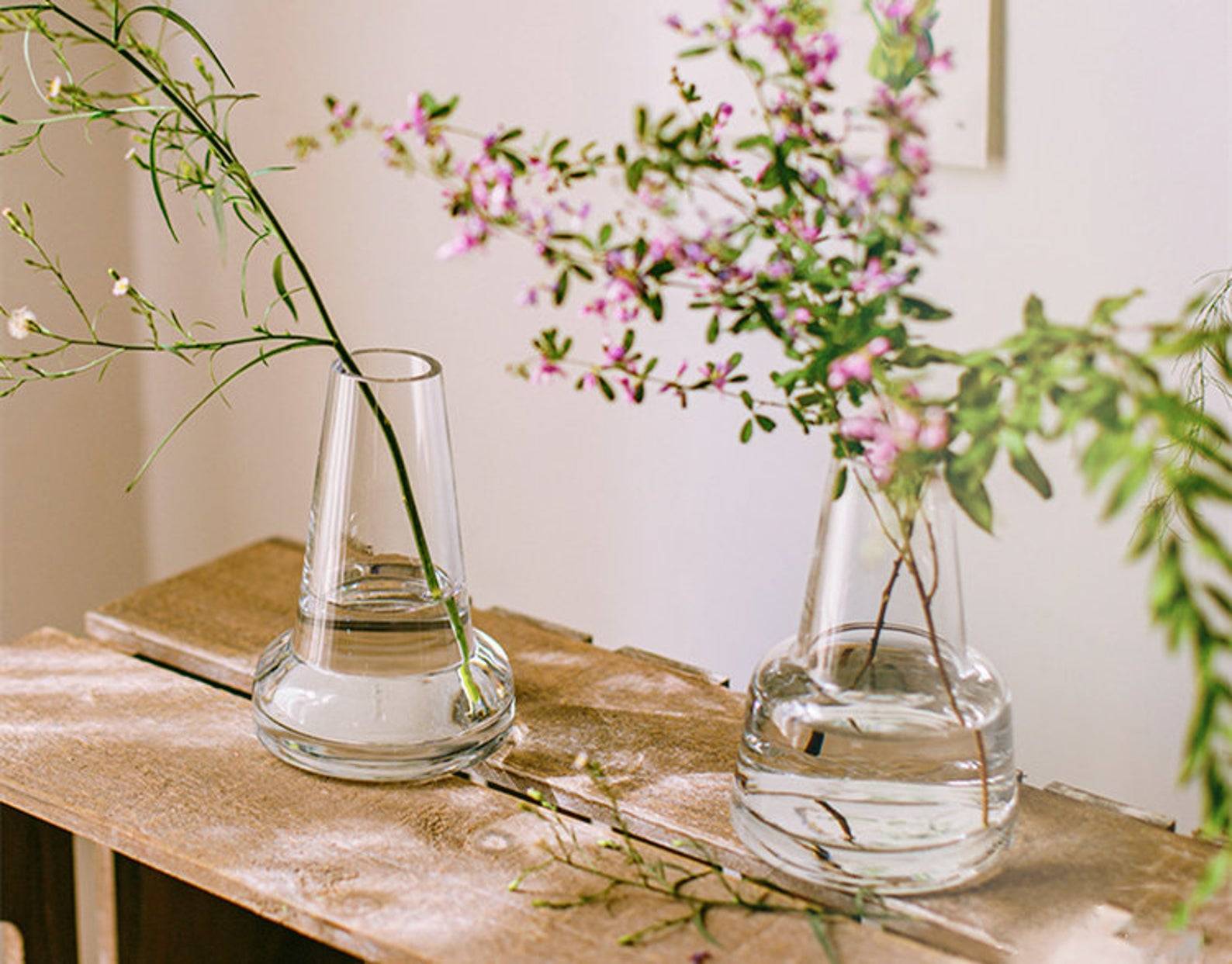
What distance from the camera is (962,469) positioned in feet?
2.33

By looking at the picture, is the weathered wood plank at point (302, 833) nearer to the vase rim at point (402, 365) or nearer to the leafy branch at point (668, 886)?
the leafy branch at point (668, 886)

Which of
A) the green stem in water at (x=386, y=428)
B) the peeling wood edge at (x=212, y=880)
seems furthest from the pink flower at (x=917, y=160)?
the peeling wood edge at (x=212, y=880)

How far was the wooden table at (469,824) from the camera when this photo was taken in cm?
79

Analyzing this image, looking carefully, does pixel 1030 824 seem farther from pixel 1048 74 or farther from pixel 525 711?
pixel 1048 74

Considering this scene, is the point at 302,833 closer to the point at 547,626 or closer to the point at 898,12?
the point at 547,626

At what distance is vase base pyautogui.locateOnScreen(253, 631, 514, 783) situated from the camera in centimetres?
92

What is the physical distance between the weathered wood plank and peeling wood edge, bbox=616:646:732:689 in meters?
0.21

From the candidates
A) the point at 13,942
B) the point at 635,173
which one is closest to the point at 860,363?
the point at 635,173

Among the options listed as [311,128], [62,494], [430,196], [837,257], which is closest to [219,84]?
[311,128]

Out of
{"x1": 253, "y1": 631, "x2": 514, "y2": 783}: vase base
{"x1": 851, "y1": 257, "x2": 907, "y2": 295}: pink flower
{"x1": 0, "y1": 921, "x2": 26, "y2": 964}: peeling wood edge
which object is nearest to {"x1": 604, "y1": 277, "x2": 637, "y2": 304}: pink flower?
{"x1": 851, "y1": 257, "x2": 907, "y2": 295}: pink flower

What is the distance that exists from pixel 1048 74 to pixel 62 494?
107 cm

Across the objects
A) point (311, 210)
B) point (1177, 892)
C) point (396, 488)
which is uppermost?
point (311, 210)

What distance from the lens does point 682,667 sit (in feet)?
3.61

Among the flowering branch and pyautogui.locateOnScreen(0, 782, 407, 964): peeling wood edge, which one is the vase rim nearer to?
the flowering branch
